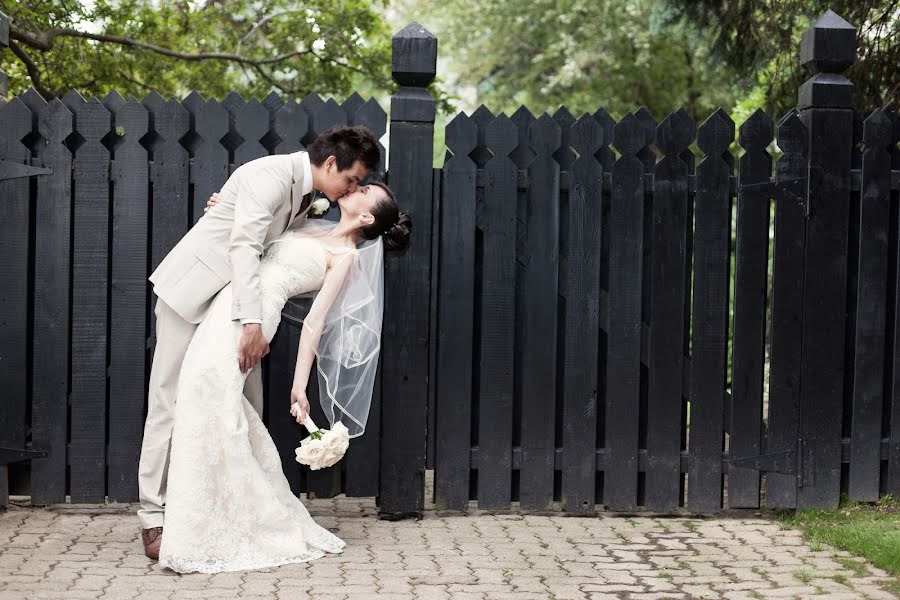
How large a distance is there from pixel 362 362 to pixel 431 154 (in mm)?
1208

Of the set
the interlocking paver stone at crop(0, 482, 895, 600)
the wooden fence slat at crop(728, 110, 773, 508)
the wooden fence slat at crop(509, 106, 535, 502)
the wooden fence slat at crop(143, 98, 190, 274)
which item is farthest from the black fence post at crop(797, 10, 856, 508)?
the wooden fence slat at crop(143, 98, 190, 274)

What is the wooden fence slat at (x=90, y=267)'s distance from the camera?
5.42 metres

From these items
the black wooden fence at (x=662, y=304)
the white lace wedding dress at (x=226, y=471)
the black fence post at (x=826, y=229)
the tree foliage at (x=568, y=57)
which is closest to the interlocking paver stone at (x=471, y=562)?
the white lace wedding dress at (x=226, y=471)

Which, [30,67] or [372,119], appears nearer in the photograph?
[372,119]

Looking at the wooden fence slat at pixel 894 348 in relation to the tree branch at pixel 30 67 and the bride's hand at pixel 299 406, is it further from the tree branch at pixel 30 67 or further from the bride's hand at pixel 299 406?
the tree branch at pixel 30 67

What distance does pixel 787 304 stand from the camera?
5.66m

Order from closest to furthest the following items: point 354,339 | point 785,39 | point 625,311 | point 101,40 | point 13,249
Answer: point 354,339, point 13,249, point 625,311, point 785,39, point 101,40

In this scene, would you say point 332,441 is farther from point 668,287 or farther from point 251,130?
point 668,287

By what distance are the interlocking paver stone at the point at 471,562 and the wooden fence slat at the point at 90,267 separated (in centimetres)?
66

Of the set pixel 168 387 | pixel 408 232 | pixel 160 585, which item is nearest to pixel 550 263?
pixel 408 232

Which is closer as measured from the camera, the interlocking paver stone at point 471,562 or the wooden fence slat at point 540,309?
the interlocking paver stone at point 471,562

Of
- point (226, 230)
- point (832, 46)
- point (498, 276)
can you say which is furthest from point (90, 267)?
point (832, 46)

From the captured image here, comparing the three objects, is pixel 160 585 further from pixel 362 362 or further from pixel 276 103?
pixel 276 103

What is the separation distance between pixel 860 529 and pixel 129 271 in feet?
13.0
